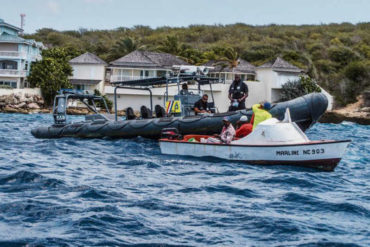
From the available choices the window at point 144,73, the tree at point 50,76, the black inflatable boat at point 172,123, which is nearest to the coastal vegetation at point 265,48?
the tree at point 50,76

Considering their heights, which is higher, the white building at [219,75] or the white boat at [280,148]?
the white building at [219,75]

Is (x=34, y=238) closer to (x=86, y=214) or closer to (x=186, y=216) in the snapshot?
(x=86, y=214)

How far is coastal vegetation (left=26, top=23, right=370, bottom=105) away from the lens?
57859 millimetres

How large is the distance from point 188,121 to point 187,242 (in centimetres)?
1222

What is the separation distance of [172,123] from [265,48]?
203 ft

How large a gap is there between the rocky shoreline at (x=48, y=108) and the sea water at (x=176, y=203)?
34.3 metres

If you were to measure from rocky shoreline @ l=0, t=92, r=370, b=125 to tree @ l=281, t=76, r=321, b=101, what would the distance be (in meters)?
3.81

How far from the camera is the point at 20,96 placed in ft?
171

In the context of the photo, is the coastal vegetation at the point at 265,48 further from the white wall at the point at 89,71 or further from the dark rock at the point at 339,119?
the dark rock at the point at 339,119

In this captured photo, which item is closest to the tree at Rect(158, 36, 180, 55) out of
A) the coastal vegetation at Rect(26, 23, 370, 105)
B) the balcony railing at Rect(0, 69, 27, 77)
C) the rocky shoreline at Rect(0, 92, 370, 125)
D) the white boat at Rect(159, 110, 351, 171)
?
the coastal vegetation at Rect(26, 23, 370, 105)

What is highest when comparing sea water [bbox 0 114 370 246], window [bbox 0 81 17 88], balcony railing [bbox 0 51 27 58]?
balcony railing [bbox 0 51 27 58]

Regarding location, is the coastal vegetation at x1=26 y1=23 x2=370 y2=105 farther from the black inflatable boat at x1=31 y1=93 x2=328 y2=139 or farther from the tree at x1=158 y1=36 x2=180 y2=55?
the black inflatable boat at x1=31 y1=93 x2=328 y2=139

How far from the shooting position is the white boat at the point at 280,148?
13.3 m

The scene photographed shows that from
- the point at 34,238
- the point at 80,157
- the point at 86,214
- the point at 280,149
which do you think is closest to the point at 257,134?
the point at 280,149
